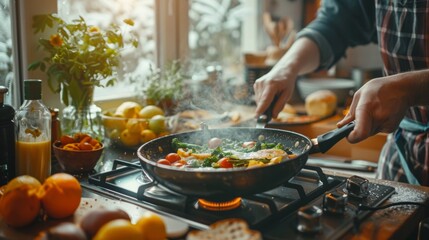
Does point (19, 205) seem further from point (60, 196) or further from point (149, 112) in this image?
point (149, 112)

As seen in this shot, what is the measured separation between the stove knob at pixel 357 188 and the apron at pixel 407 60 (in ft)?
1.82

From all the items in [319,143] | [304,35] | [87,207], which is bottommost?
[87,207]

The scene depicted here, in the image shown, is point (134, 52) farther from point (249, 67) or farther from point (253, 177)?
point (253, 177)

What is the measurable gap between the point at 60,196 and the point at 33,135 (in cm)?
32

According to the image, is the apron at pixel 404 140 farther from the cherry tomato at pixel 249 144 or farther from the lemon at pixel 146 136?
the lemon at pixel 146 136

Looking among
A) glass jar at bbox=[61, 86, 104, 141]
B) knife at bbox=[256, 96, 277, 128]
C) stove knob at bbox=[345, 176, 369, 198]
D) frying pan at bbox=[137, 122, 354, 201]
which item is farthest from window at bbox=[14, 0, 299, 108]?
stove knob at bbox=[345, 176, 369, 198]

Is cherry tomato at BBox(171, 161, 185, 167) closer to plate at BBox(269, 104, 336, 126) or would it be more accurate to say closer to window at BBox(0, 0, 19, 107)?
window at BBox(0, 0, 19, 107)

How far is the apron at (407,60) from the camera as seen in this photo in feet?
5.18

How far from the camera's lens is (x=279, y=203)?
3.55 ft

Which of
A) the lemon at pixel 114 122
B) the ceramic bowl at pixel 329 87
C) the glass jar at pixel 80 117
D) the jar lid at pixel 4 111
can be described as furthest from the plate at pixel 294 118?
A: the jar lid at pixel 4 111

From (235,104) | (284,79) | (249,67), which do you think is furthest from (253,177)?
(249,67)

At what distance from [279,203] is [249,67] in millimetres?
1530

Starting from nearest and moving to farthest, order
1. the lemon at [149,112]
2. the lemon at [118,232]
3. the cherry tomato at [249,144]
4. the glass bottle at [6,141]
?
1. the lemon at [118,232]
2. the glass bottle at [6,141]
3. the cherry tomato at [249,144]
4. the lemon at [149,112]

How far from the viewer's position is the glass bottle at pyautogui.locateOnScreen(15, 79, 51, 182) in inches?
47.2
